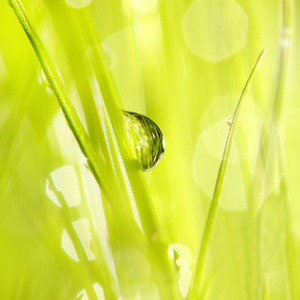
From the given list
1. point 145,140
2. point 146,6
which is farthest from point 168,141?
point 146,6

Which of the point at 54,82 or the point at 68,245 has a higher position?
the point at 54,82

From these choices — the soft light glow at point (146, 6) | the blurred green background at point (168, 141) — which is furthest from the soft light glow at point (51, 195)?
the soft light glow at point (146, 6)

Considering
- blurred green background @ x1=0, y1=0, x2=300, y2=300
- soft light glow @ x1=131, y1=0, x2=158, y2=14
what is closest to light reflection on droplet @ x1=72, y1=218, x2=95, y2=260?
blurred green background @ x1=0, y1=0, x2=300, y2=300

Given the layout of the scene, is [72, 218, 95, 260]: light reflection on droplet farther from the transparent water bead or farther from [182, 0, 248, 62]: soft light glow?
[182, 0, 248, 62]: soft light glow

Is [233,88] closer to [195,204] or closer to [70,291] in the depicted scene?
[195,204]

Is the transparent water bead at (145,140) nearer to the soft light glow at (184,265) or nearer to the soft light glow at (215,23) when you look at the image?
the soft light glow at (184,265)

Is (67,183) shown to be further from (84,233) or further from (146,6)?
(146,6)

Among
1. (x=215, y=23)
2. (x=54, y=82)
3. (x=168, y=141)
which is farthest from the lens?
(x=215, y=23)
